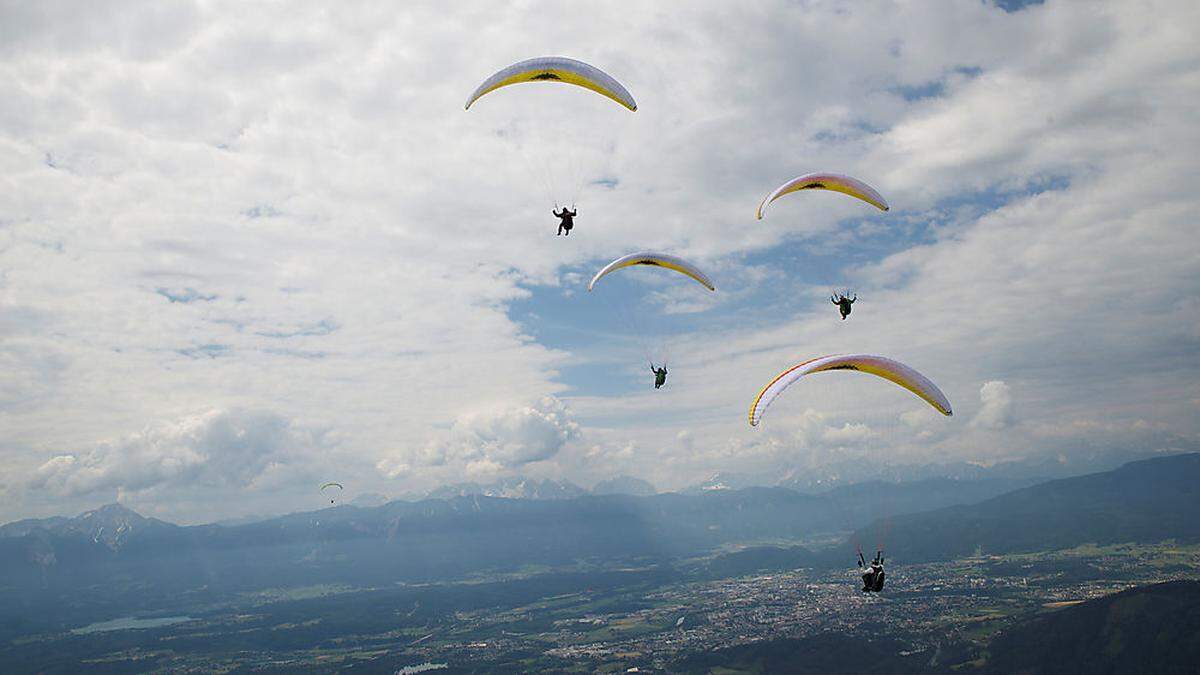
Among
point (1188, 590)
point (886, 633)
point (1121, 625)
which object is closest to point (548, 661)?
point (886, 633)

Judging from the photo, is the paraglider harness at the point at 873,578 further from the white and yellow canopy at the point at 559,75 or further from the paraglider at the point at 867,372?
the white and yellow canopy at the point at 559,75

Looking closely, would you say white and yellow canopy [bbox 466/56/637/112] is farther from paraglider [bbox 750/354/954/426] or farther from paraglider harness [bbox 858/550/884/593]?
paraglider harness [bbox 858/550/884/593]

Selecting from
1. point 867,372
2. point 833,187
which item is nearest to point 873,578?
point 867,372

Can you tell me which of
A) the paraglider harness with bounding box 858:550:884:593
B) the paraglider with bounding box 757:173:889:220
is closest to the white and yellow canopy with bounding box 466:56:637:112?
the paraglider with bounding box 757:173:889:220

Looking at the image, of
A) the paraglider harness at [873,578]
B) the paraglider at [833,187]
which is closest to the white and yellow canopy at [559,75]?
the paraglider at [833,187]

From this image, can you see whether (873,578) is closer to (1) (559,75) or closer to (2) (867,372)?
(2) (867,372)
